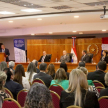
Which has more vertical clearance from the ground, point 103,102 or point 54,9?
point 54,9

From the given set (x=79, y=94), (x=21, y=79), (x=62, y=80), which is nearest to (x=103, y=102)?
(x=79, y=94)

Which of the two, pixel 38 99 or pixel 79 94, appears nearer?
pixel 38 99

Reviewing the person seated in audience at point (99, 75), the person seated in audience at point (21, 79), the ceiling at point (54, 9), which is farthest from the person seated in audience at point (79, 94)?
the ceiling at point (54, 9)

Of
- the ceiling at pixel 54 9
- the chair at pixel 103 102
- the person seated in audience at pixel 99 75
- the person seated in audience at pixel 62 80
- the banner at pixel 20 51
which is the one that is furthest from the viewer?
the banner at pixel 20 51

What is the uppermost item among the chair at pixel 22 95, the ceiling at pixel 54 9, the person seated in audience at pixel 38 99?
the ceiling at pixel 54 9

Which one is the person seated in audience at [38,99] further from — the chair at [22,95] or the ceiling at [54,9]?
the ceiling at [54,9]

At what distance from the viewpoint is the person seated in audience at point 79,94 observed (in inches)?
102

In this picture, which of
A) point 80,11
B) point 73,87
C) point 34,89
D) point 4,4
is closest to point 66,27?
point 80,11

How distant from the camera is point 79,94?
2.65 meters

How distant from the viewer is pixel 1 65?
596 cm

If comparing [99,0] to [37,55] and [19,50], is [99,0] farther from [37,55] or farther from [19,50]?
[37,55]

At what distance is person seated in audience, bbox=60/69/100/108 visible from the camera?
259 centimetres

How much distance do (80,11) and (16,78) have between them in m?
4.60

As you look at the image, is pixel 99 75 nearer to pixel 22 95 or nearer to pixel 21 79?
pixel 21 79
